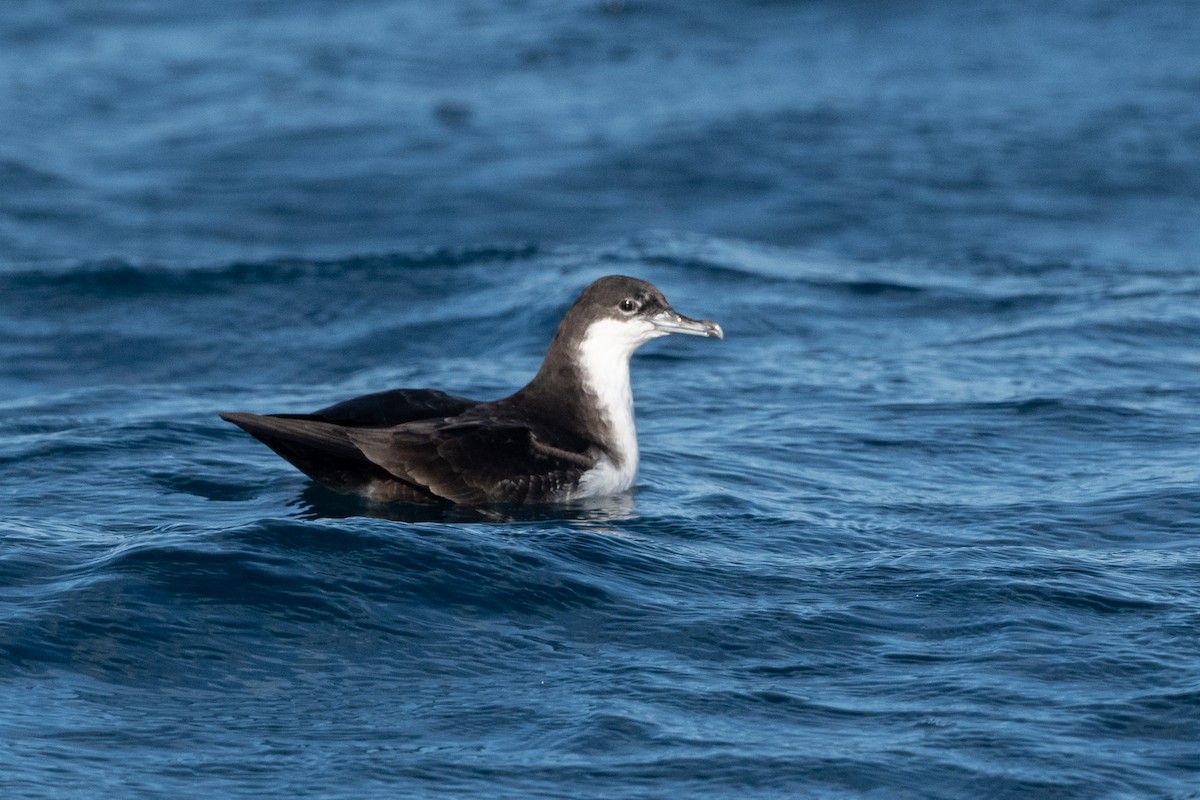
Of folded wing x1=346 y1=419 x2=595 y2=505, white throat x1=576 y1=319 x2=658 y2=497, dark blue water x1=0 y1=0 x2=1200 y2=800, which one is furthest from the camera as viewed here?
white throat x1=576 y1=319 x2=658 y2=497

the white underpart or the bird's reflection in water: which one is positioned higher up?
the white underpart

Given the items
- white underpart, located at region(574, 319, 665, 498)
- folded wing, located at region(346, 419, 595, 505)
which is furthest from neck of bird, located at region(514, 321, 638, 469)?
folded wing, located at region(346, 419, 595, 505)

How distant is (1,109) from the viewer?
830 inches

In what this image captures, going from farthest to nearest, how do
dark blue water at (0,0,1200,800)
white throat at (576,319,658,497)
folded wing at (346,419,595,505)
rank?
1. white throat at (576,319,658,497)
2. folded wing at (346,419,595,505)
3. dark blue water at (0,0,1200,800)

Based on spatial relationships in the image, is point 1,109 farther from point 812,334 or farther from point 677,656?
point 677,656

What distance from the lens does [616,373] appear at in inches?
358

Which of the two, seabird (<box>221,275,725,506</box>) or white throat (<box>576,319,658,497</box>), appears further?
white throat (<box>576,319,658,497</box>)

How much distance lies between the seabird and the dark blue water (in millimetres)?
173

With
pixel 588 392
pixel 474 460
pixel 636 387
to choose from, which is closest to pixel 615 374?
pixel 588 392

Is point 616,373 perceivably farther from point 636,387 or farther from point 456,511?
point 636,387

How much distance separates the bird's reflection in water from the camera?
27.0 ft

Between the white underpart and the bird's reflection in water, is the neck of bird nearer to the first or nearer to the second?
the white underpart

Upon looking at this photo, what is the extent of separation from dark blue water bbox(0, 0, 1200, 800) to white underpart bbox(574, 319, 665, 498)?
377 mm

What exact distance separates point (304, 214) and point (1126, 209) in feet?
27.9
